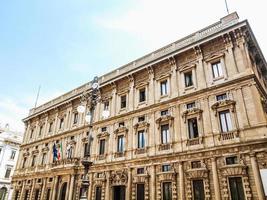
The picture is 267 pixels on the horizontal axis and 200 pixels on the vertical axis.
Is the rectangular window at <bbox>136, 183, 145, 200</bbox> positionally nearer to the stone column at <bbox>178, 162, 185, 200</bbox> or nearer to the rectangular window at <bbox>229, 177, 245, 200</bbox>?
the stone column at <bbox>178, 162, 185, 200</bbox>

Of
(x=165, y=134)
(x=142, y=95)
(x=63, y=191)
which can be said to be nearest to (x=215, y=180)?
(x=165, y=134)

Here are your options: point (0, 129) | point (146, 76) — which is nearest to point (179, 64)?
point (146, 76)

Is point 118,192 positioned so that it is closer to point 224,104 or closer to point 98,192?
point 98,192

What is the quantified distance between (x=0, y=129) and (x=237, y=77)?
43258mm

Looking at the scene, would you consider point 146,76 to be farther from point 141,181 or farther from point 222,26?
point 141,181

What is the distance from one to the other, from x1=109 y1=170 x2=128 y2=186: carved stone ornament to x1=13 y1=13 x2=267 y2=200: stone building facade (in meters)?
0.08

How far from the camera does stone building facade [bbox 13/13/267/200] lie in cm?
1405

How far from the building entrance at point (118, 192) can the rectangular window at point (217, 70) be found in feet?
37.2

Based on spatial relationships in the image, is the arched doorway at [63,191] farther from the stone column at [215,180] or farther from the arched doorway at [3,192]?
the arched doorway at [3,192]

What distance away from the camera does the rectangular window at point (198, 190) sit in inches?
571

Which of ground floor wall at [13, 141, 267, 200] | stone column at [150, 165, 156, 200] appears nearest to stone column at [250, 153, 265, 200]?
ground floor wall at [13, 141, 267, 200]

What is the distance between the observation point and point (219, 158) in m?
14.5

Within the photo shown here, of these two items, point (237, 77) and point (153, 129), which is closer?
point (237, 77)

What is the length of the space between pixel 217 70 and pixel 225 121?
160 inches
